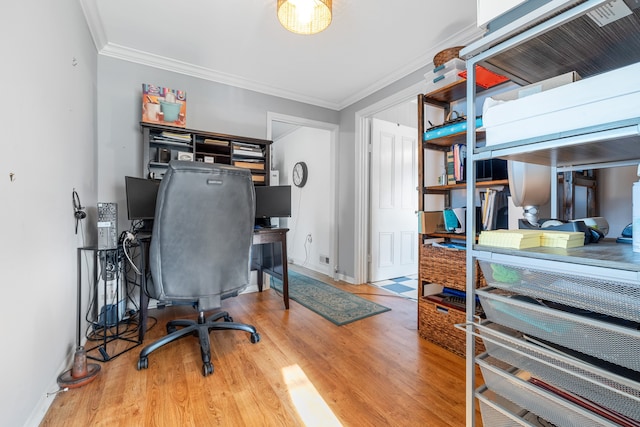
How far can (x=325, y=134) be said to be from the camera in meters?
4.06

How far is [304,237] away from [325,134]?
1693 millimetres

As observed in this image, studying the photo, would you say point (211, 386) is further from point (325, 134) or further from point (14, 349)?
point (325, 134)

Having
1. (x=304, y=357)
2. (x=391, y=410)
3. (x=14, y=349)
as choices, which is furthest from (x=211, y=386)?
(x=391, y=410)

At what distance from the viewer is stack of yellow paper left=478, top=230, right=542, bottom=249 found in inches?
30.5

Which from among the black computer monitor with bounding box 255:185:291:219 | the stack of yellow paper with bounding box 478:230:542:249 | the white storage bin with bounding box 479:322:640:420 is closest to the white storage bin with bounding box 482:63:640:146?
the stack of yellow paper with bounding box 478:230:542:249

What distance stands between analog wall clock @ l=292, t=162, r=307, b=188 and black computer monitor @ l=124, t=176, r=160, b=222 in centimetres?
253

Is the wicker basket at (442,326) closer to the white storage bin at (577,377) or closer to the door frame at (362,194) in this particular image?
the white storage bin at (577,377)

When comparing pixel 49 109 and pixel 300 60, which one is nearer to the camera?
pixel 49 109

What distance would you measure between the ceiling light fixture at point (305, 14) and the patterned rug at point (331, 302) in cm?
215

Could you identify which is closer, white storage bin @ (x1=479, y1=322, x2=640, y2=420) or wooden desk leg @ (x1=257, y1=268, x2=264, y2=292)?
white storage bin @ (x1=479, y1=322, x2=640, y2=420)

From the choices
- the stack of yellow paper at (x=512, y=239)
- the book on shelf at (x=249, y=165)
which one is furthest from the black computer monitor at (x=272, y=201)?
the stack of yellow paper at (x=512, y=239)

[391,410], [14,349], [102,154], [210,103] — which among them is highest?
[210,103]

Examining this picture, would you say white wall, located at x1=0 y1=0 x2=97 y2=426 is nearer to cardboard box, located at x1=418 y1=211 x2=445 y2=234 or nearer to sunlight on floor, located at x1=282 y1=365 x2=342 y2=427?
sunlight on floor, located at x1=282 y1=365 x2=342 y2=427

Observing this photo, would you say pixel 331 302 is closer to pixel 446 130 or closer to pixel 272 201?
pixel 272 201
